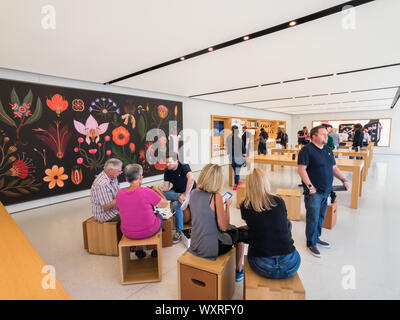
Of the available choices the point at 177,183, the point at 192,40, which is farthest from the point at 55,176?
the point at 192,40

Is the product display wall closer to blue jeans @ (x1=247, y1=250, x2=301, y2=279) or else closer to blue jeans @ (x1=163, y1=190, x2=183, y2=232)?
blue jeans @ (x1=163, y1=190, x2=183, y2=232)

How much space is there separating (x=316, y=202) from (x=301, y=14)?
7.00 feet

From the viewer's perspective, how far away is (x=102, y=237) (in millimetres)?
2709

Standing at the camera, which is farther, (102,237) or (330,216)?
(330,216)

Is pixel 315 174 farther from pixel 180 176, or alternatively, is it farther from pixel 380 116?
pixel 380 116

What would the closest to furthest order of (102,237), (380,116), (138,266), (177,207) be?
1. (138,266)
2. (102,237)
3. (177,207)
4. (380,116)

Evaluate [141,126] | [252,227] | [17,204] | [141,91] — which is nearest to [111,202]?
[252,227]

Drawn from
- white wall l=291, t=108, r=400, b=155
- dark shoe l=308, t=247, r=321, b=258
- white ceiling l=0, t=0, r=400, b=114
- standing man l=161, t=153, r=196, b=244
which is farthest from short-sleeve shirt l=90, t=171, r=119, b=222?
white wall l=291, t=108, r=400, b=155

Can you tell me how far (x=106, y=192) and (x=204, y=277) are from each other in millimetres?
1627

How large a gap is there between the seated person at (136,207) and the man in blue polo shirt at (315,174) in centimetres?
179

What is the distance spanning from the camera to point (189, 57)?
336cm

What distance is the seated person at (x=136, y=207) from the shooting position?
2.15 m

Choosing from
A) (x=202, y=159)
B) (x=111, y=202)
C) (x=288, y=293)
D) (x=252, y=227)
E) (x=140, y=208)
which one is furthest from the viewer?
(x=202, y=159)

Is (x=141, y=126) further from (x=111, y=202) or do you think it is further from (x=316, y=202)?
(x=316, y=202)
